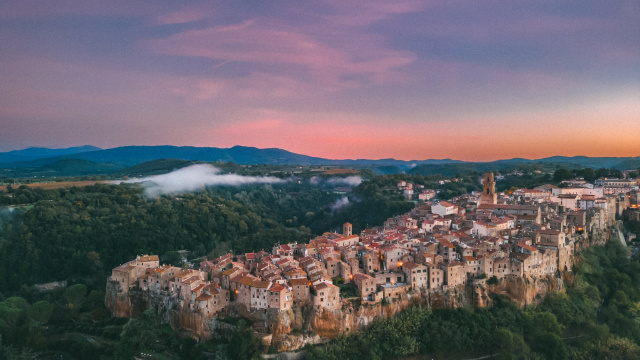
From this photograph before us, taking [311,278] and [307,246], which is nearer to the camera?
[311,278]

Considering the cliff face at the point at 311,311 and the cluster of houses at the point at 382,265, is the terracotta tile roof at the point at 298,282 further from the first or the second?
the cliff face at the point at 311,311

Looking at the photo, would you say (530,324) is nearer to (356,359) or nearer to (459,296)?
(459,296)

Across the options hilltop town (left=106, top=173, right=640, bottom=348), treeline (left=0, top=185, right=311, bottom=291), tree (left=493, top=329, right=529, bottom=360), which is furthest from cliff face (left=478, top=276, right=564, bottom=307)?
treeline (left=0, top=185, right=311, bottom=291)

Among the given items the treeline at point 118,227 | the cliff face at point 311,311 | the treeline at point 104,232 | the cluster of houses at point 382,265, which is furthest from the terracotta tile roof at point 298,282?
the treeline at point 104,232

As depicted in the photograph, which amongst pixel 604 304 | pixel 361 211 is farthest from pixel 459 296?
pixel 361 211

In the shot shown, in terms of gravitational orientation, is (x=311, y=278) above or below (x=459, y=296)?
above

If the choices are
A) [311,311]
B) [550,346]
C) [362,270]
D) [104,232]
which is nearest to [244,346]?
[311,311]

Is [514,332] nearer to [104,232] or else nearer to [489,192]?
[489,192]

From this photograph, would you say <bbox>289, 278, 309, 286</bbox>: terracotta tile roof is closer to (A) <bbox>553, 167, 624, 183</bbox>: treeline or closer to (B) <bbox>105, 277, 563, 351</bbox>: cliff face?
(B) <bbox>105, 277, 563, 351</bbox>: cliff face
